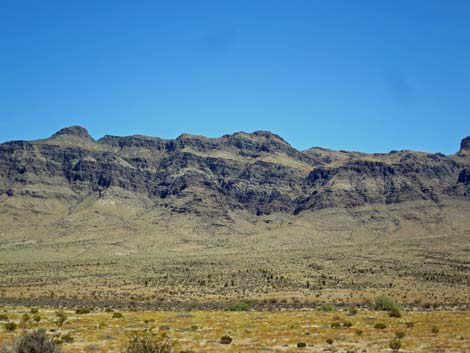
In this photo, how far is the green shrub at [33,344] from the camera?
66.4ft

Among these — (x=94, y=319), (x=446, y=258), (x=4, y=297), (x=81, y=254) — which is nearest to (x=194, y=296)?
(x=4, y=297)

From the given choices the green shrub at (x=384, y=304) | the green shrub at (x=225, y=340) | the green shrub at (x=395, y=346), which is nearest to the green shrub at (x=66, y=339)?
the green shrub at (x=225, y=340)

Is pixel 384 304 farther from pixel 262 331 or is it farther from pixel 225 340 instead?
pixel 225 340

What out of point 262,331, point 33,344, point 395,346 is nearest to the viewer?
point 33,344

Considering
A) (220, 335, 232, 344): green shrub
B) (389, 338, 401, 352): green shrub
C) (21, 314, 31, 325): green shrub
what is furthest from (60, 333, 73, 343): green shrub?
(389, 338, 401, 352): green shrub

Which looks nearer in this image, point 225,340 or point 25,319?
point 225,340

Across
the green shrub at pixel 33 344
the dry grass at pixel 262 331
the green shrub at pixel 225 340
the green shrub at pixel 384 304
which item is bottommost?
the green shrub at pixel 384 304

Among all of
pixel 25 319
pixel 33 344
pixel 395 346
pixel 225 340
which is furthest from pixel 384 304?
pixel 33 344

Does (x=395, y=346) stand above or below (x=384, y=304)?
above

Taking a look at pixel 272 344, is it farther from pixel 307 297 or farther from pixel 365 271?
pixel 365 271

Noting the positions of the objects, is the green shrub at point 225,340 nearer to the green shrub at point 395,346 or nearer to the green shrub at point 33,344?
the green shrub at point 395,346

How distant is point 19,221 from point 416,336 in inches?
7604

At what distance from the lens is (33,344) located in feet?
66.4

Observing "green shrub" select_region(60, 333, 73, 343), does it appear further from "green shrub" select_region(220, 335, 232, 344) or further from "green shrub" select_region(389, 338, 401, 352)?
"green shrub" select_region(389, 338, 401, 352)
